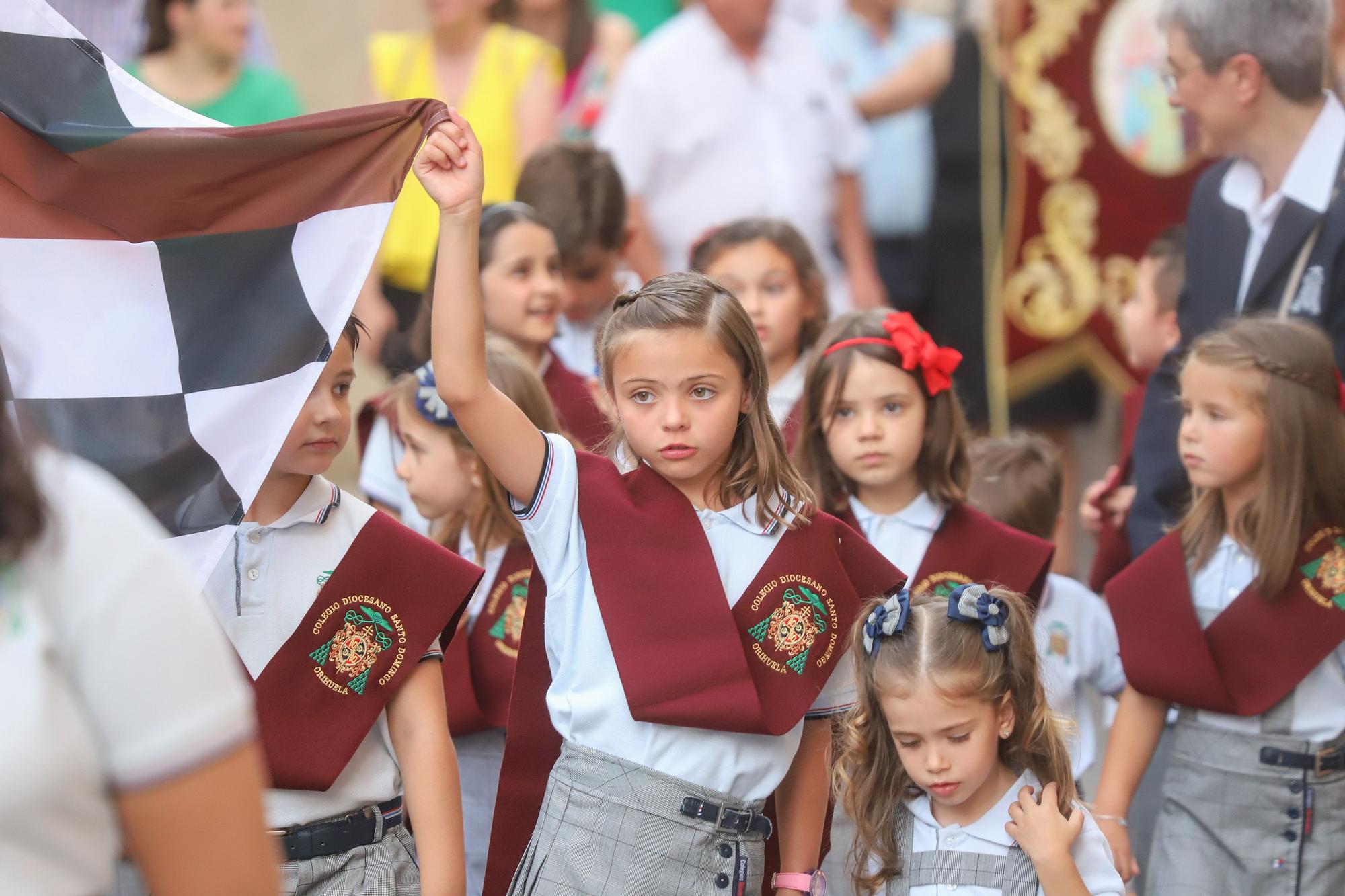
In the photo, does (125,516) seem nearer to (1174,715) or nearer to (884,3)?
(1174,715)

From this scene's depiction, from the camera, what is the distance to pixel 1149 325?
4.62m

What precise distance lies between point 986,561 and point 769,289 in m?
1.26

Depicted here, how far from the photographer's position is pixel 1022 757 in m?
A: 2.71

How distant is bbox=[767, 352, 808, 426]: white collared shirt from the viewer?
4.14 meters

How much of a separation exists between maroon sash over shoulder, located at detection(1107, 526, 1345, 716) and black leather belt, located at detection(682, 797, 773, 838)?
40.7 inches

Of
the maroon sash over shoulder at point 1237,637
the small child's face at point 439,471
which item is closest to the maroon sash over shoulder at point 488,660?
the small child's face at point 439,471

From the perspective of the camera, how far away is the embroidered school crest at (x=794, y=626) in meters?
2.59

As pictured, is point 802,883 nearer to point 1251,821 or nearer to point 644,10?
point 1251,821

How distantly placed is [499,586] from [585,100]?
3.64 meters

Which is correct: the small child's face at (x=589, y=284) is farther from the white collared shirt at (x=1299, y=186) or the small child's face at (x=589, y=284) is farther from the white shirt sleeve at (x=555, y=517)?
the white shirt sleeve at (x=555, y=517)

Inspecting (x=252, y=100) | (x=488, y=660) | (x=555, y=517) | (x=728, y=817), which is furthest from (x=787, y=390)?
(x=252, y=100)

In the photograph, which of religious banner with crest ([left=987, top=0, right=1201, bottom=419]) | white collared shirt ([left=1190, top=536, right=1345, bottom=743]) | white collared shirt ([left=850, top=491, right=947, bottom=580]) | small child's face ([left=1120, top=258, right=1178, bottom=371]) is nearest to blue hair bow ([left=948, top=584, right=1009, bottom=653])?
white collared shirt ([left=850, top=491, right=947, bottom=580])

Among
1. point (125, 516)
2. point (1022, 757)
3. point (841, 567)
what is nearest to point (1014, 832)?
point (1022, 757)

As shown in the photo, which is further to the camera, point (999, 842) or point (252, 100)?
point (252, 100)
